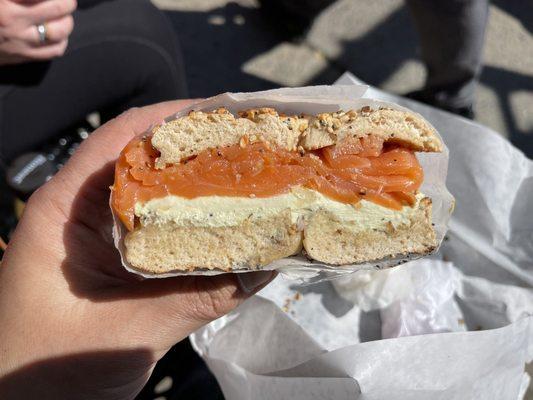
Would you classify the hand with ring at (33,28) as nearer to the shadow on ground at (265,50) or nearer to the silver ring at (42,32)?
the silver ring at (42,32)

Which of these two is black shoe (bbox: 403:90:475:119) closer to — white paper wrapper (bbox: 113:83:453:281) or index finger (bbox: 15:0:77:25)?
white paper wrapper (bbox: 113:83:453:281)

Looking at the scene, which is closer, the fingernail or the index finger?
the fingernail

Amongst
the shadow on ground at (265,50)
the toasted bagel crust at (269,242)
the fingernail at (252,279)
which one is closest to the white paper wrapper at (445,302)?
the fingernail at (252,279)

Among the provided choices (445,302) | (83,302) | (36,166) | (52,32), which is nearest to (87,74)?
(52,32)

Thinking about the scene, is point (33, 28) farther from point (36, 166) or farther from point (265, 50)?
point (265, 50)

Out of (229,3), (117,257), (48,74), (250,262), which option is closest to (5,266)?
(117,257)

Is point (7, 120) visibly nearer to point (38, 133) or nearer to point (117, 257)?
point (38, 133)

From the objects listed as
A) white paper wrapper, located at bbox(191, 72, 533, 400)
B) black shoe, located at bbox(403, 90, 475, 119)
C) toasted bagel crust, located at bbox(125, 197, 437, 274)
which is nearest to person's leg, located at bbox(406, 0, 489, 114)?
black shoe, located at bbox(403, 90, 475, 119)

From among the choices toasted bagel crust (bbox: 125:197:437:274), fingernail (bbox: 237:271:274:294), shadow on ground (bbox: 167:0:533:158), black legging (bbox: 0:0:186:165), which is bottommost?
shadow on ground (bbox: 167:0:533:158)
